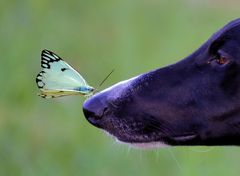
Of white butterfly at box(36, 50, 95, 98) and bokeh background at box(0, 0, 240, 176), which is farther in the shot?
bokeh background at box(0, 0, 240, 176)

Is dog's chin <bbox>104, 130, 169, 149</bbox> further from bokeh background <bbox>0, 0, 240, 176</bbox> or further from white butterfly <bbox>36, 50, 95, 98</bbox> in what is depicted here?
bokeh background <bbox>0, 0, 240, 176</bbox>

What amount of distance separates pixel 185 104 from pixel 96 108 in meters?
0.47

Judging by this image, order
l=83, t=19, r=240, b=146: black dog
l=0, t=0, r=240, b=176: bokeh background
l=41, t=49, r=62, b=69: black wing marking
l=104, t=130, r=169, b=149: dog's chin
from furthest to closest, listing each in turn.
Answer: l=0, t=0, r=240, b=176: bokeh background, l=41, t=49, r=62, b=69: black wing marking, l=104, t=130, r=169, b=149: dog's chin, l=83, t=19, r=240, b=146: black dog

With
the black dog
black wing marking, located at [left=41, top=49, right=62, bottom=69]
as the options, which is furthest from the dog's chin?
black wing marking, located at [left=41, top=49, right=62, bottom=69]

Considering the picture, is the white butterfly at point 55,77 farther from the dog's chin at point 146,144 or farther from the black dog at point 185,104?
the dog's chin at point 146,144

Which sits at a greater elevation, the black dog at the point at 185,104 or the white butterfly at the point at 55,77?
the white butterfly at the point at 55,77

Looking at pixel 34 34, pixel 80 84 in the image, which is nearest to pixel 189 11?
pixel 34 34

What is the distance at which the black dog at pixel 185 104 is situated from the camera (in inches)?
207

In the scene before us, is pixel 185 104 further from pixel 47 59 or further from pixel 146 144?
pixel 47 59

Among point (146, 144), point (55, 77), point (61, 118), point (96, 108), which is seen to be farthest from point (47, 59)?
point (61, 118)

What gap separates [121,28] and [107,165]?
2045 mm

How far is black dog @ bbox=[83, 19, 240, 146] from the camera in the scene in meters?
5.26

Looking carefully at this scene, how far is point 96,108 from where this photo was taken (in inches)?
210

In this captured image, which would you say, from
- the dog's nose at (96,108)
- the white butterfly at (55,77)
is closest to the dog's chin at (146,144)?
the dog's nose at (96,108)
